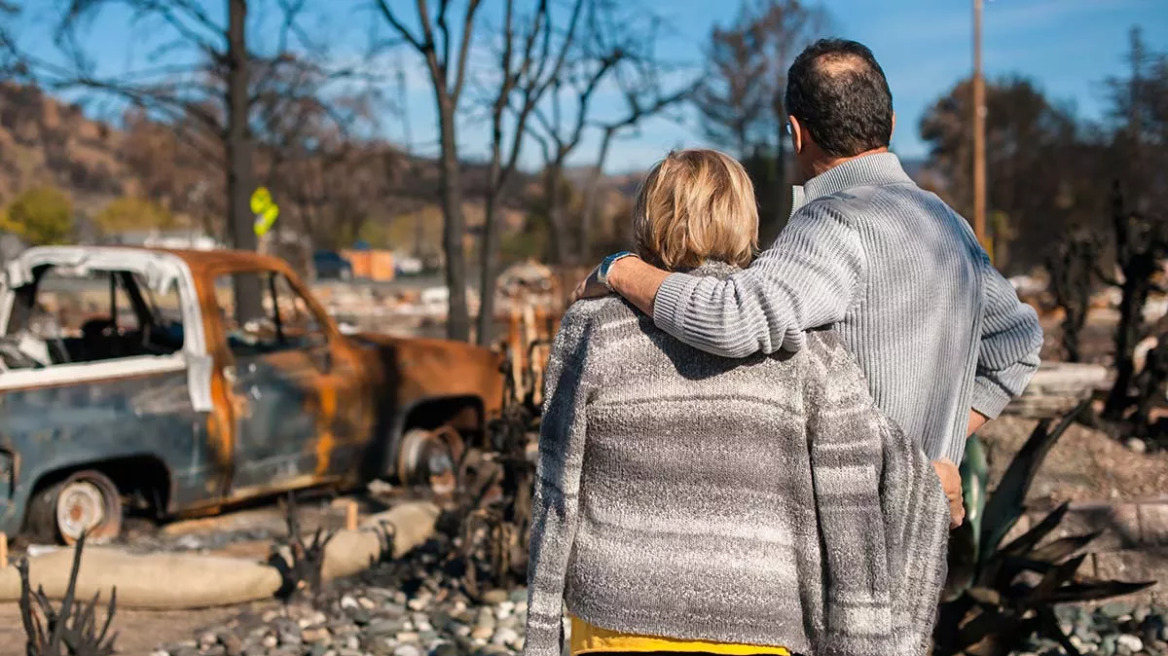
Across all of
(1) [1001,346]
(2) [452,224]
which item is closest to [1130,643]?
(1) [1001,346]

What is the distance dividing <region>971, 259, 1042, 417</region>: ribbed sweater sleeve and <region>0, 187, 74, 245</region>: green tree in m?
48.7

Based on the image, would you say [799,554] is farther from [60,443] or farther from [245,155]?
[245,155]

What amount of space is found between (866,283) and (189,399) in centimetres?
495

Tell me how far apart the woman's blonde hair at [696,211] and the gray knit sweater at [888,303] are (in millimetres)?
77

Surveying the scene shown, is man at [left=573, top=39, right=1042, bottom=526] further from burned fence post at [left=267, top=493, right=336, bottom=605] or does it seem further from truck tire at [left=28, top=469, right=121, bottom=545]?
truck tire at [left=28, top=469, right=121, bottom=545]

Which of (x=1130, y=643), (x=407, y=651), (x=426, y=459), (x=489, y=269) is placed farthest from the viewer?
(x=489, y=269)

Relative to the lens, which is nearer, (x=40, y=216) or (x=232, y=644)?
(x=232, y=644)

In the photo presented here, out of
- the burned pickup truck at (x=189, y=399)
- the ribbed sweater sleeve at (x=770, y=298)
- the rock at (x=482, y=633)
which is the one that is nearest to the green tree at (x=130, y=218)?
the burned pickup truck at (x=189, y=399)

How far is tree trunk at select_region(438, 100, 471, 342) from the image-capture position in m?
11.5

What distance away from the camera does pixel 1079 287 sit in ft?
37.6

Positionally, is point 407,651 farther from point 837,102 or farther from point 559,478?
point 837,102

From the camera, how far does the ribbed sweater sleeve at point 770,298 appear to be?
1920mm

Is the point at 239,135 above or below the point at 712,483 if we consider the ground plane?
above

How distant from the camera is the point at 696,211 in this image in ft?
6.73
